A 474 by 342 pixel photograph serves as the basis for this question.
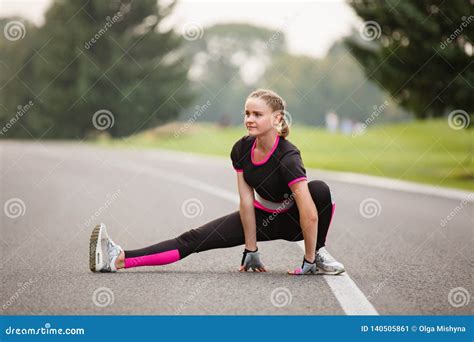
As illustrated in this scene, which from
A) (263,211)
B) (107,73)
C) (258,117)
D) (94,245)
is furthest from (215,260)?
(107,73)

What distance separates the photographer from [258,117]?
5.72m

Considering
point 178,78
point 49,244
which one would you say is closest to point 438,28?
point 49,244

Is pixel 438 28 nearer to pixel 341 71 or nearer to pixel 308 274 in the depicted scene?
pixel 308 274

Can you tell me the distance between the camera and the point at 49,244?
819cm

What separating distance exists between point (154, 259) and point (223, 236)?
2.00 ft

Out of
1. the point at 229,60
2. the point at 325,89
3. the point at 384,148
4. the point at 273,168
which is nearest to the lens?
the point at 273,168

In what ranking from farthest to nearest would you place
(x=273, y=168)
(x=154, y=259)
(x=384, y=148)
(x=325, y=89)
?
(x=325, y=89)
(x=384, y=148)
(x=154, y=259)
(x=273, y=168)

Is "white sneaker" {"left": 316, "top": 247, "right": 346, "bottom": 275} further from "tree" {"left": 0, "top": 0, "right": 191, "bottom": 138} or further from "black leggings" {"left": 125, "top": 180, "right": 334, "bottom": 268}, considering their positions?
"tree" {"left": 0, "top": 0, "right": 191, "bottom": 138}

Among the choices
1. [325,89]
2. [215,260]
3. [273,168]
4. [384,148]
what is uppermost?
[325,89]

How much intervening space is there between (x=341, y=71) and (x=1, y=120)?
37.3 metres

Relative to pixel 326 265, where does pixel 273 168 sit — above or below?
above

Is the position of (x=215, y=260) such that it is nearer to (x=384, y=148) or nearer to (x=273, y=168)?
(x=273, y=168)

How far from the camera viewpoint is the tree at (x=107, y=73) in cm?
5858
